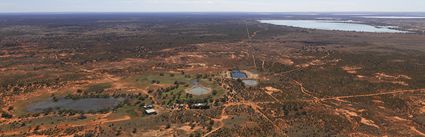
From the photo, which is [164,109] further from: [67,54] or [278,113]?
[67,54]

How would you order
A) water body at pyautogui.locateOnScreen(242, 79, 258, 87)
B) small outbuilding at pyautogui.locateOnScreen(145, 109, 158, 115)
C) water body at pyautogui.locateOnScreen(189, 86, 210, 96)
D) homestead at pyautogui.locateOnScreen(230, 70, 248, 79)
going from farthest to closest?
homestead at pyautogui.locateOnScreen(230, 70, 248, 79)
water body at pyautogui.locateOnScreen(242, 79, 258, 87)
water body at pyautogui.locateOnScreen(189, 86, 210, 96)
small outbuilding at pyautogui.locateOnScreen(145, 109, 158, 115)

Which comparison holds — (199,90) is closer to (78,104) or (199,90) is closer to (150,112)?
(150,112)

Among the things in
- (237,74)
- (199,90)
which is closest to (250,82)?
(237,74)

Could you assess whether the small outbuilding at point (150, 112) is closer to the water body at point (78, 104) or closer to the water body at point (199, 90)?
the water body at point (78, 104)

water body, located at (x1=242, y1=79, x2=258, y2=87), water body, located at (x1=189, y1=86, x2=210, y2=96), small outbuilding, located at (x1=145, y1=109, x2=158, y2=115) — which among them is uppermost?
small outbuilding, located at (x1=145, y1=109, x2=158, y2=115)

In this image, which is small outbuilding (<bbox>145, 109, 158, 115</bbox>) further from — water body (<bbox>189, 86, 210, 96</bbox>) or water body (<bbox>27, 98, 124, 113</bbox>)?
water body (<bbox>189, 86, 210, 96</bbox>)

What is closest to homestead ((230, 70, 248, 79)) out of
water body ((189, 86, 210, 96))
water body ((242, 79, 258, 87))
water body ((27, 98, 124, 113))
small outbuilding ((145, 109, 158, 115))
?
water body ((242, 79, 258, 87))
